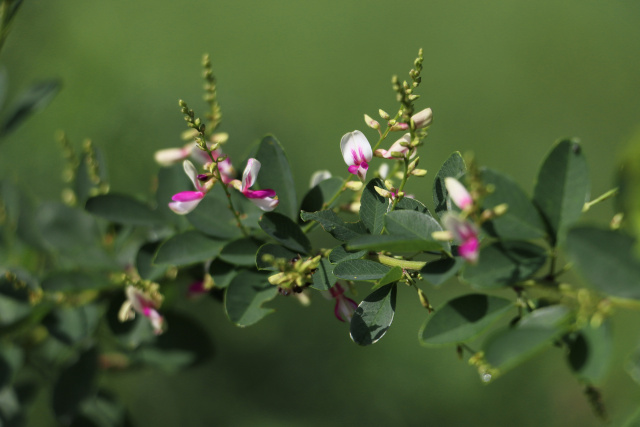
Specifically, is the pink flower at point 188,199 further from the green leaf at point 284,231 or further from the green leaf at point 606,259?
the green leaf at point 606,259

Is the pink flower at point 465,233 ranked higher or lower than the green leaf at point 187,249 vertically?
higher

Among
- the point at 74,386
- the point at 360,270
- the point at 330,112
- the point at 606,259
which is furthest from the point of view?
the point at 330,112

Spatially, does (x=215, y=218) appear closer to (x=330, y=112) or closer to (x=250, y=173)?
(x=250, y=173)

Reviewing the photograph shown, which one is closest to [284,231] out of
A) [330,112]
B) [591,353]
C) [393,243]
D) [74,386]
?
[393,243]

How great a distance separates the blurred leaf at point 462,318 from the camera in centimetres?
38

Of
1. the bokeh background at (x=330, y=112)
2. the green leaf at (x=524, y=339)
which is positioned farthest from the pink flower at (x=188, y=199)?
the bokeh background at (x=330, y=112)

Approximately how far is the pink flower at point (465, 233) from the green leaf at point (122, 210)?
0.38 m

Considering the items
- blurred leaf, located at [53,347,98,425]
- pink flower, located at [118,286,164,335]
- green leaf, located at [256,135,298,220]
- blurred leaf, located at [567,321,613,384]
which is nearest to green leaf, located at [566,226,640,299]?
blurred leaf, located at [567,321,613,384]

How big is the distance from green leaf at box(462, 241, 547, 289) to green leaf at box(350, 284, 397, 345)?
9 cm

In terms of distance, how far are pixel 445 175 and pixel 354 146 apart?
0.09m

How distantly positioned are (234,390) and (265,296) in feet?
3.75

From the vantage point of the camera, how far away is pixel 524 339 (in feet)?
1.08

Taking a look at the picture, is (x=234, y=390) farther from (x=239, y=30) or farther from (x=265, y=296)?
(x=239, y=30)

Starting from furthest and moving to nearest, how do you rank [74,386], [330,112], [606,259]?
[330,112]
[74,386]
[606,259]
